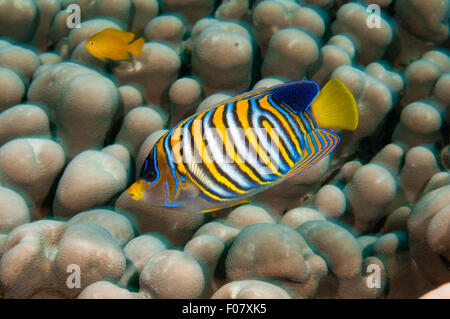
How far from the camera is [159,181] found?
1335mm

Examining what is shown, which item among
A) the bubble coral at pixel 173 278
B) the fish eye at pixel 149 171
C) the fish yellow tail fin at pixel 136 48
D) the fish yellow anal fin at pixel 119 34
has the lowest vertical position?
the bubble coral at pixel 173 278

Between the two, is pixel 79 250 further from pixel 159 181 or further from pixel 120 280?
pixel 159 181

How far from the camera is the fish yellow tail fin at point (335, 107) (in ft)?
4.36

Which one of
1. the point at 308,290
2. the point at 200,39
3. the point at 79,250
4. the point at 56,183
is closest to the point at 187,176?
the point at 79,250

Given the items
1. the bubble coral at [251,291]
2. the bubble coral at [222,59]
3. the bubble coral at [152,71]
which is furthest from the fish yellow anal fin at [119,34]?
the bubble coral at [251,291]

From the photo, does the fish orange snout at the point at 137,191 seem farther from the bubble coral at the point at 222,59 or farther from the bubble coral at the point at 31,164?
the bubble coral at the point at 222,59

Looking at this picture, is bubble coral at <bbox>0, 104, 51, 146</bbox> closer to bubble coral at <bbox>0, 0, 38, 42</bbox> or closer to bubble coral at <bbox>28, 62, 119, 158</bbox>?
bubble coral at <bbox>28, 62, 119, 158</bbox>

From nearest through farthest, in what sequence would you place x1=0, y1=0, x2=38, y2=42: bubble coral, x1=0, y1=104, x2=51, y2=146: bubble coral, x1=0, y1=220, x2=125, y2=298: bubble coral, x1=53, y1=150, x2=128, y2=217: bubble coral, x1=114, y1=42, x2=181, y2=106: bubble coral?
x1=0, y1=220, x2=125, y2=298: bubble coral → x1=53, y1=150, x2=128, y2=217: bubble coral → x1=0, y1=104, x2=51, y2=146: bubble coral → x1=114, y1=42, x2=181, y2=106: bubble coral → x1=0, y1=0, x2=38, y2=42: bubble coral

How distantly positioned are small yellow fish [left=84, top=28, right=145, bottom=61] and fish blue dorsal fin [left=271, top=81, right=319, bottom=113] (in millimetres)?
1453

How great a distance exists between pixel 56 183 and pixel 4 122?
18.6 inches

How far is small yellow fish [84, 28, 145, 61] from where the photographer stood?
96.1 inches

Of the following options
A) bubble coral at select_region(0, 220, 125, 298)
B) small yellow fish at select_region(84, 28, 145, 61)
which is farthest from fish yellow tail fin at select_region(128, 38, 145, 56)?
bubble coral at select_region(0, 220, 125, 298)

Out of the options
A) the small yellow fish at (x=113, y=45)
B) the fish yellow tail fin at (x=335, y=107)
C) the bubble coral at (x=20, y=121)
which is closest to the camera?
the fish yellow tail fin at (x=335, y=107)
